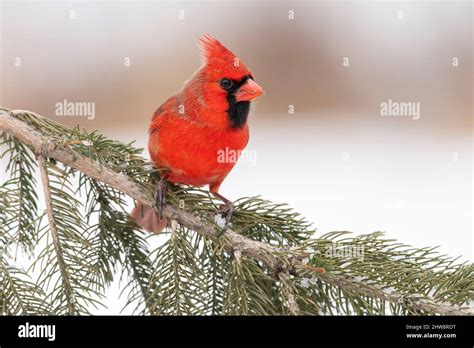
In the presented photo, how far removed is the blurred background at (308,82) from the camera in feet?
9.03

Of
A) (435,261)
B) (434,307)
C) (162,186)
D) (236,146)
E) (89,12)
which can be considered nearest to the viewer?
(434,307)

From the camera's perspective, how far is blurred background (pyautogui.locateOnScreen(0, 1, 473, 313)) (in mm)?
2752

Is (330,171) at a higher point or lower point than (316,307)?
higher

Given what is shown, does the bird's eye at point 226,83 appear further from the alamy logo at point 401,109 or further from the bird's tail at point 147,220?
the alamy logo at point 401,109

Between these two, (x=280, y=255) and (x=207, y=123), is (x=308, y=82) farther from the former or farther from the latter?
(x=280, y=255)

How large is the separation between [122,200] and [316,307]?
1.64 feet

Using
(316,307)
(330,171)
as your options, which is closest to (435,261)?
(316,307)

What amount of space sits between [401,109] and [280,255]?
271 centimetres

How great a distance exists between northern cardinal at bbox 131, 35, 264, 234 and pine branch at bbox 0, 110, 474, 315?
0.64ft

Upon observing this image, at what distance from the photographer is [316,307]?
1056mm

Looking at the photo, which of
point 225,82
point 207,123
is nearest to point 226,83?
point 225,82

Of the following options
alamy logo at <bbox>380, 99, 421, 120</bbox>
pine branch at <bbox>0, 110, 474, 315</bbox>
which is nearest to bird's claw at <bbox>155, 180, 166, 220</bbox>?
pine branch at <bbox>0, 110, 474, 315</bbox>

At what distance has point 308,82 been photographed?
11.6ft
